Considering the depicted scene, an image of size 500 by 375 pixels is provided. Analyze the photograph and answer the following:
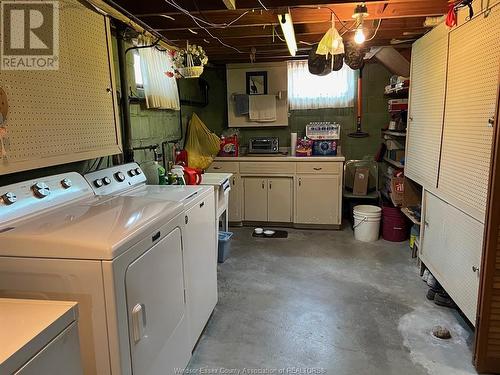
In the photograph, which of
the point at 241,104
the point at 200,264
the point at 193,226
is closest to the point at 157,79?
the point at 193,226

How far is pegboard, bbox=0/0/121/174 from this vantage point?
1.50 metres

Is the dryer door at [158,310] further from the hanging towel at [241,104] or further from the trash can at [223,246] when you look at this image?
the hanging towel at [241,104]

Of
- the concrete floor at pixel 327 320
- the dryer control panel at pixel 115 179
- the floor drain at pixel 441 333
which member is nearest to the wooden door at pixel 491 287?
the concrete floor at pixel 327 320

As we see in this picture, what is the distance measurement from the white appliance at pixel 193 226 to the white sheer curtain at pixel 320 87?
286cm

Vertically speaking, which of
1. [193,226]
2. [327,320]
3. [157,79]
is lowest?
[327,320]

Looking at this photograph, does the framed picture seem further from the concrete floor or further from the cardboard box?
the concrete floor

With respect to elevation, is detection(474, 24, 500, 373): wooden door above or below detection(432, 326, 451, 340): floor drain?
above

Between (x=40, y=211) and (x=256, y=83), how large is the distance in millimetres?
3714

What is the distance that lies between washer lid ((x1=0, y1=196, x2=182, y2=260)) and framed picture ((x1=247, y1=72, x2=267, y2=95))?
342 cm

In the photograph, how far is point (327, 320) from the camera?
2.54 meters

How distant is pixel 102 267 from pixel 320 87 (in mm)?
4155

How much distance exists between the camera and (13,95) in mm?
1475

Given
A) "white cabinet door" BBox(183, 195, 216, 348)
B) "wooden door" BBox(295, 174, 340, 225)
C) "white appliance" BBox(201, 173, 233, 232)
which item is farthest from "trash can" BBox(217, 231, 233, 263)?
"wooden door" BBox(295, 174, 340, 225)

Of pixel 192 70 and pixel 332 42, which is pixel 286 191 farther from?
pixel 332 42
